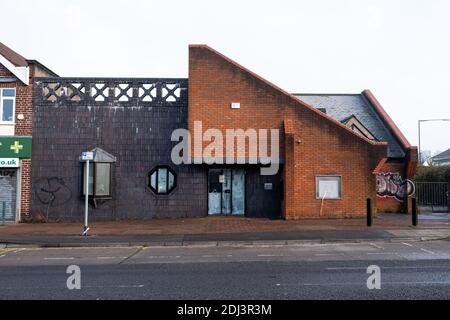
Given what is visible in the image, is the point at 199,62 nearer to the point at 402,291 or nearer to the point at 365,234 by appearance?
the point at 365,234

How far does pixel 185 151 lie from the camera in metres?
20.6

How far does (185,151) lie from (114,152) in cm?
317

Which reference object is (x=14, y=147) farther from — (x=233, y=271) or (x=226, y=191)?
(x=233, y=271)

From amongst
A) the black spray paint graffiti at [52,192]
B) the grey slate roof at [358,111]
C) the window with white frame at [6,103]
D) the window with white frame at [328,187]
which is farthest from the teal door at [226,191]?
the window with white frame at [6,103]

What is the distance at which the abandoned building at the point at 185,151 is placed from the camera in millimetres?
20234

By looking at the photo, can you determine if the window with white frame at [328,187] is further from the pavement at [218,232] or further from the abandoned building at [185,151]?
the pavement at [218,232]

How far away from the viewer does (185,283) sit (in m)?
8.28

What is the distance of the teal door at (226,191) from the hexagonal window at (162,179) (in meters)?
1.71

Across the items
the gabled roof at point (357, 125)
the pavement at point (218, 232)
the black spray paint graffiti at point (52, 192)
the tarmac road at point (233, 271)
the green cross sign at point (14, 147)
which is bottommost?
the tarmac road at point (233, 271)

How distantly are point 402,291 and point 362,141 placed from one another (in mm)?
13571

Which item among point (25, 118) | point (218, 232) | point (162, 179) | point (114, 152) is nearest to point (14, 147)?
point (25, 118)

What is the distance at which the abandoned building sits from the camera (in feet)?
66.4

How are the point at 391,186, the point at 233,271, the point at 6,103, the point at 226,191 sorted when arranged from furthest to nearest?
1. the point at 391,186
2. the point at 226,191
3. the point at 6,103
4. the point at 233,271
